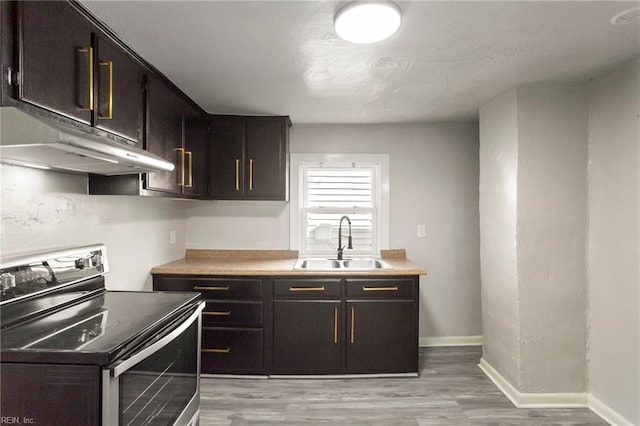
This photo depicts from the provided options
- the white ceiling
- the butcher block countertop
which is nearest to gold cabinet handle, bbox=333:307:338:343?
the butcher block countertop

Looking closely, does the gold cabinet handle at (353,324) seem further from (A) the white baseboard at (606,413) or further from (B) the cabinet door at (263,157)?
(A) the white baseboard at (606,413)

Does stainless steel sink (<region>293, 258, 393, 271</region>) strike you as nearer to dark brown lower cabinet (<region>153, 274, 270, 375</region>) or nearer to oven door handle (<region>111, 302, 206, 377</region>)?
dark brown lower cabinet (<region>153, 274, 270, 375</region>)

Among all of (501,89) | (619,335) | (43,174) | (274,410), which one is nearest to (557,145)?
(501,89)

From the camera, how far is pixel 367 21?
142cm

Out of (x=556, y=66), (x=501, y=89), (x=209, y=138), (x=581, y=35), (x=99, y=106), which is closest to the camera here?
(x=99, y=106)

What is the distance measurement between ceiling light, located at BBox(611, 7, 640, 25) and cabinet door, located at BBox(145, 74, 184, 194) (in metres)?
2.35

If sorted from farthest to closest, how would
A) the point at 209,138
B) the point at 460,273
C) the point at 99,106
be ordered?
the point at 460,273
the point at 209,138
the point at 99,106

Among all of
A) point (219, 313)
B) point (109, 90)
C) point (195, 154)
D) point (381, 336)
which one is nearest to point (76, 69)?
point (109, 90)

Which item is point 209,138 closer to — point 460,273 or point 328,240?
point 328,240

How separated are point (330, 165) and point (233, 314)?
1.63 m

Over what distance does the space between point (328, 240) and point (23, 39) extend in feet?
8.55

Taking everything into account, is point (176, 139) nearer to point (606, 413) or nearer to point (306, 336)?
point (306, 336)

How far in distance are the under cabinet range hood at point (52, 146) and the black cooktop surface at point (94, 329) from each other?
2.08 ft

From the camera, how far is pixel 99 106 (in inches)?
60.1
